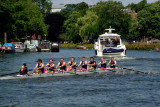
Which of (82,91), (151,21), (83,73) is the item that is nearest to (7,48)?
(83,73)

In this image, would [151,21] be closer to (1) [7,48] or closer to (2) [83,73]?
(1) [7,48]

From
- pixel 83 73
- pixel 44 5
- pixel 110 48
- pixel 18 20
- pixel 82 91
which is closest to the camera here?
pixel 82 91

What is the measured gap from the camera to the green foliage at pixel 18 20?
97000 millimetres

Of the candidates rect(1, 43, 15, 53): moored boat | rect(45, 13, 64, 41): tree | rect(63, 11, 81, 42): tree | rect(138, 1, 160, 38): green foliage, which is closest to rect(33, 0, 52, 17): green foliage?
rect(45, 13, 64, 41): tree

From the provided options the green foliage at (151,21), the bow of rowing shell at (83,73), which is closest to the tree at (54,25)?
the green foliage at (151,21)

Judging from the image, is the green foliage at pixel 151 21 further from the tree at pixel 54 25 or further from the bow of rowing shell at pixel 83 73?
the bow of rowing shell at pixel 83 73

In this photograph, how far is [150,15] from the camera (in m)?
132

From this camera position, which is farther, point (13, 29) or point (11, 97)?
point (13, 29)

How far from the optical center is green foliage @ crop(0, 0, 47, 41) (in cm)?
9700

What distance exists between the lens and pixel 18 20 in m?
108

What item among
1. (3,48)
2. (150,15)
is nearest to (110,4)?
(150,15)

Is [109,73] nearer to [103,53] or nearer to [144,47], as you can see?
[103,53]

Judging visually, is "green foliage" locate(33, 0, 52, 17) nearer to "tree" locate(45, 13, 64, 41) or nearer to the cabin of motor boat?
"tree" locate(45, 13, 64, 41)

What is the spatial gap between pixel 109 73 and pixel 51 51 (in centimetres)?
6845
